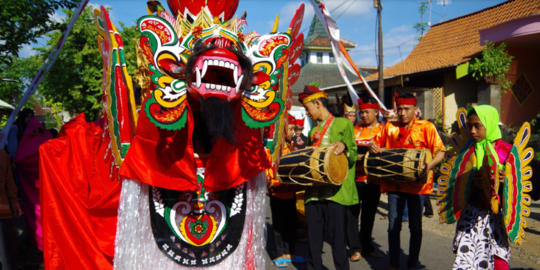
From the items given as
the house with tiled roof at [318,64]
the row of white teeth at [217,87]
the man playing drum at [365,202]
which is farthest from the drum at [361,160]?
the house with tiled roof at [318,64]

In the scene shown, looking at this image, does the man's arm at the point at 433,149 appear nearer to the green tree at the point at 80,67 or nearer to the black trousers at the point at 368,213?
the black trousers at the point at 368,213

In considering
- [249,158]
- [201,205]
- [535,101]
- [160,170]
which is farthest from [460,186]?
[535,101]

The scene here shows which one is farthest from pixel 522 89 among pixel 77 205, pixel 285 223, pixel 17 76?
pixel 17 76

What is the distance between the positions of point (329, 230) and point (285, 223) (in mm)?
1267

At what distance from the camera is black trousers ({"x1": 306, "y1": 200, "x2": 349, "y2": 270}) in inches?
148

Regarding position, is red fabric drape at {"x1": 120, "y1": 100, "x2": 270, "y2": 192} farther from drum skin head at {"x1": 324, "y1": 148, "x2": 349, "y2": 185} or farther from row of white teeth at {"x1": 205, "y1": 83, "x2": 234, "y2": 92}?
drum skin head at {"x1": 324, "y1": 148, "x2": 349, "y2": 185}

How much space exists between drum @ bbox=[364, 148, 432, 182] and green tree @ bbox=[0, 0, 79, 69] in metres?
4.52

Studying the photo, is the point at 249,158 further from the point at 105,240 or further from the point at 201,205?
the point at 105,240

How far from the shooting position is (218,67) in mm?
2279

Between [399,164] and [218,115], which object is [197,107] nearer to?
[218,115]

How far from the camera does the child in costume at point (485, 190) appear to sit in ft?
9.82

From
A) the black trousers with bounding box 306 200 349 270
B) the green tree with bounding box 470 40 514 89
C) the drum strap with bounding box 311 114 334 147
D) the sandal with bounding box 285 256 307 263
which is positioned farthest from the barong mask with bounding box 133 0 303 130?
the green tree with bounding box 470 40 514 89

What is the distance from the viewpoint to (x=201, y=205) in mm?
2830

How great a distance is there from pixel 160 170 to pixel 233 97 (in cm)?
70
